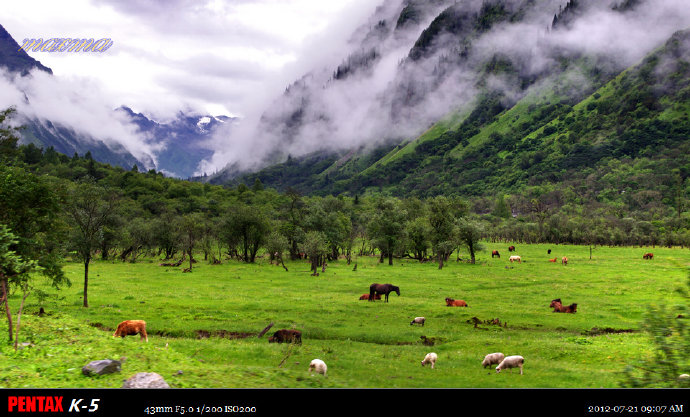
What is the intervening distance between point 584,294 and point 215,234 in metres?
83.4

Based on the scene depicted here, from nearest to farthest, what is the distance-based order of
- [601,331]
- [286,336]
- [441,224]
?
[286,336]
[601,331]
[441,224]

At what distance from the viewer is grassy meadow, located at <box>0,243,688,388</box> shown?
46.3ft

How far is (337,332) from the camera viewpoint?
26156mm

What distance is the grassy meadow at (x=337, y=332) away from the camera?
14125 mm

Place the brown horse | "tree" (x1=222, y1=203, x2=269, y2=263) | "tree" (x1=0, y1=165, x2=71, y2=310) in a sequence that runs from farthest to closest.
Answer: "tree" (x1=222, y1=203, x2=269, y2=263) < the brown horse < "tree" (x1=0, y1=165, x2=71, y2=310)

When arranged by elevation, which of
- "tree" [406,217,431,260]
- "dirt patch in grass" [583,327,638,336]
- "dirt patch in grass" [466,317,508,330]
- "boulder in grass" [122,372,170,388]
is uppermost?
"tree" [406,217,431,260]

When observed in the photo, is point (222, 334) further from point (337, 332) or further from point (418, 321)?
point (418, 321)

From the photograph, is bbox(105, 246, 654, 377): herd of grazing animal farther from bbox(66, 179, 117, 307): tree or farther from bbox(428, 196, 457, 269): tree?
bbox(428, 196, 457, 269): tree

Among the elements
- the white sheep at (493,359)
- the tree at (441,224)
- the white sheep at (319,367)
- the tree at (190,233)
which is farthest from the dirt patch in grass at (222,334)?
the tree at (441,224)

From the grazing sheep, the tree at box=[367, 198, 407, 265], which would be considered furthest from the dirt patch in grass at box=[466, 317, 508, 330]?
the tree at box=[367, 198, 407, 265]

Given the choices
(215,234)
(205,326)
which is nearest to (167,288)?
(205,326)

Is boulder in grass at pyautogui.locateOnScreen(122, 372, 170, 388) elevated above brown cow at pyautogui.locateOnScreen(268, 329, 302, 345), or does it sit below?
above

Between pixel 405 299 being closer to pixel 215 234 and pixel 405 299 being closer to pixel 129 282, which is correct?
pixel 129 282

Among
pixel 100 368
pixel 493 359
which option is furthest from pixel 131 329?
pixel 493 359
